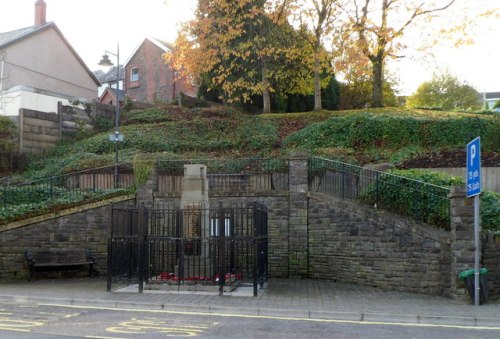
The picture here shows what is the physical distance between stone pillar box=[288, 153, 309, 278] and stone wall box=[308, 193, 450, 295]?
0.20 metres

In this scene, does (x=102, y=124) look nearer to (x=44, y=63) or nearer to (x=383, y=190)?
(x=44, y=63)

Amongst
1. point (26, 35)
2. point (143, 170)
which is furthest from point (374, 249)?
point (26, 35)

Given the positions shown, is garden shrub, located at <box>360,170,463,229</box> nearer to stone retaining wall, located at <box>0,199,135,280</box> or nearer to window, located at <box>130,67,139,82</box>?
stone retaining wall, located at <box>0,199,135,280</box>

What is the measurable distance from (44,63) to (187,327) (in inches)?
1462

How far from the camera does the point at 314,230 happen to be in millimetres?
15812

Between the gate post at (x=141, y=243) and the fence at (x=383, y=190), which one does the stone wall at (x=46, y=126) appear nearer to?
the gate post at (x=141, y=243)

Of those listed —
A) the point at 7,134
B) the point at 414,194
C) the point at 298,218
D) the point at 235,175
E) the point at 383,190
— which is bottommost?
the point at 298,218

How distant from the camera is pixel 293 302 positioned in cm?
1128

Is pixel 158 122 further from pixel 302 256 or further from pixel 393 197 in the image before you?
pixel 393 197

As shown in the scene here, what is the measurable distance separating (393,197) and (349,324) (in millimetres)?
5264

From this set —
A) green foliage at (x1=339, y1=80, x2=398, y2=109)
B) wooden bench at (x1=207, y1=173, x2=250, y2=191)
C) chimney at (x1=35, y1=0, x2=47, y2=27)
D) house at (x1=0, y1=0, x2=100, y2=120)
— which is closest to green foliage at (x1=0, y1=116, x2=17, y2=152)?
house at (x1=0, y1=0, x2=100, y2=120)

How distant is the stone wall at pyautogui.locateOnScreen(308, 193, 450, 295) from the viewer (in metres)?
12.5

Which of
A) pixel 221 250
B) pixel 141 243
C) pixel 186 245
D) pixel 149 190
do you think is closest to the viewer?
pixel 221 250

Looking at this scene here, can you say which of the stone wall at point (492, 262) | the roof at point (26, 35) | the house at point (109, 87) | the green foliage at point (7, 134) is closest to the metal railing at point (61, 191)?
the green foliage at point (7, 134)
